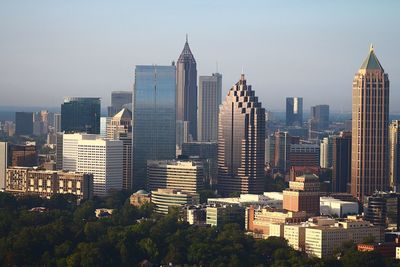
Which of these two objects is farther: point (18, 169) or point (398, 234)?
point (18, 169)

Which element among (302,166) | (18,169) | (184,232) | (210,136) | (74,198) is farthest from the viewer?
(210,136)

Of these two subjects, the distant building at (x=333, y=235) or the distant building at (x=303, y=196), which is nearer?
the distant building at (x=333, y=235)

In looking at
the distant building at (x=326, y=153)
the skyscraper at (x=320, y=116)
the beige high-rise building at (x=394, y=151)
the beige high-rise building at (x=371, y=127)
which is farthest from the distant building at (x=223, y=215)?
the skyscraper at (x=320, y=116)

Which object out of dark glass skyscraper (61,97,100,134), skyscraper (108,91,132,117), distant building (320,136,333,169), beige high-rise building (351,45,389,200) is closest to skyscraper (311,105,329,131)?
skyscraper (108,91,132,117)

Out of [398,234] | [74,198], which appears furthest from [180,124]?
[398,234]

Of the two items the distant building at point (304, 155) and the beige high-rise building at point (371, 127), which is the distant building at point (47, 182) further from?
the distant building at point (304, 155)

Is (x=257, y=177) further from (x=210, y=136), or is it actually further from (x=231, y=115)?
(x=210, y=136)

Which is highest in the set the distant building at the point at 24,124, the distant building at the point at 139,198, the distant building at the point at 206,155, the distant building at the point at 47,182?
the distant building at the point at 24,124
